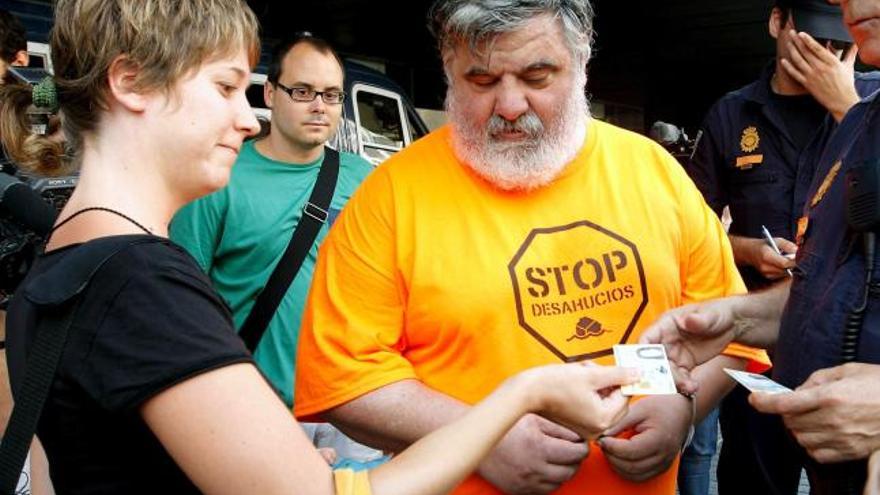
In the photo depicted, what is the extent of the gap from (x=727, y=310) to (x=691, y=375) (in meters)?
0.19

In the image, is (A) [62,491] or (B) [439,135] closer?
(A) [62,491]

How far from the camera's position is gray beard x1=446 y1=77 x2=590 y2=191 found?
2.01 meters

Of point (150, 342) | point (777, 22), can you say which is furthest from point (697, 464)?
point (150, 342)

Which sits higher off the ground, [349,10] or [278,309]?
[349,10]

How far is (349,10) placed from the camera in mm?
12031

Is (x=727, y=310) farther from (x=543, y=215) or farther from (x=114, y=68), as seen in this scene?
(x=114, y=68)

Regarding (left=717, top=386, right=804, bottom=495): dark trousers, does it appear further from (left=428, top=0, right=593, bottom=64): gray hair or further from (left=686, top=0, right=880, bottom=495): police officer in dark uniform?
(left=428, top=0, right=593, bottom=64): gray hair

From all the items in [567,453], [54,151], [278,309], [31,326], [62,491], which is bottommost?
[278,309]

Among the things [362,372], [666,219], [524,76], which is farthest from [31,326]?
[666,219]

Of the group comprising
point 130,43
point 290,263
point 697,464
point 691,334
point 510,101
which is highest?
point 130,43

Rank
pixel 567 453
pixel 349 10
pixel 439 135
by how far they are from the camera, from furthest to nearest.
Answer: pixel 349 10 < pixel 439 135 < pixel 567 453

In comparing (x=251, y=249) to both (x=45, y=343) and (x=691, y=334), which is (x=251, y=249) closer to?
(x=691, y=334)

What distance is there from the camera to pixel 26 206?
8.32 ft

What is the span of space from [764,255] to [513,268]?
1534 millimetres
